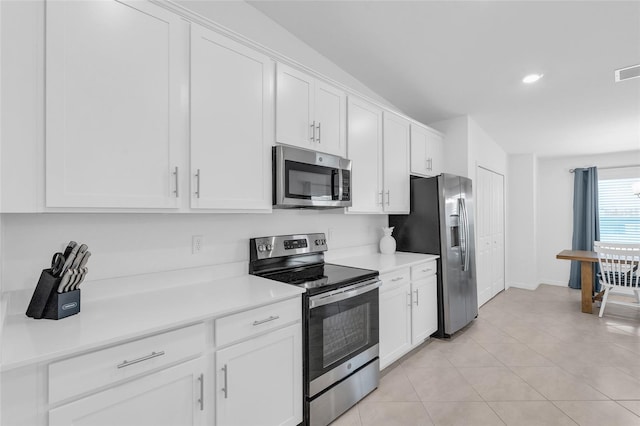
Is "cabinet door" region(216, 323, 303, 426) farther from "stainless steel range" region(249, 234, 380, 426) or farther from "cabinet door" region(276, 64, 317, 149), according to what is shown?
"cabinet door" region(276, 64, 317, 149)

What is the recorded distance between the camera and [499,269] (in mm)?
5301

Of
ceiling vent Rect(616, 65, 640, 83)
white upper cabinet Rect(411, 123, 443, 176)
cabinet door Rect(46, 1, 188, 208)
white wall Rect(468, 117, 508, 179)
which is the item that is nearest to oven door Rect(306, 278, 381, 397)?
cabinet door Rect(46, 1, 188, 208)

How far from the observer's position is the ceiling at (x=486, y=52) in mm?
2250

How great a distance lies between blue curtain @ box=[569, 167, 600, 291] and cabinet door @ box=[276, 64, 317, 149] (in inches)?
235

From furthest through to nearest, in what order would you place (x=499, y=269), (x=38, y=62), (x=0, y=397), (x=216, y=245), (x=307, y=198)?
1. (x=499, y=269)
2. (x=307, y=198)
3. (x=216, y=245)
4. (x=38, y=62)
5. (x=0, y=397)

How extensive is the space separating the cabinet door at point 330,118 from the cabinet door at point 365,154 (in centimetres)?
9

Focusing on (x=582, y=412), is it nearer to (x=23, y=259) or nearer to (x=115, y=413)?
(x=115, y=413)

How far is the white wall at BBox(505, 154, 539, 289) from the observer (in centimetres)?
573

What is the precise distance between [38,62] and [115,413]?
1.43 meters

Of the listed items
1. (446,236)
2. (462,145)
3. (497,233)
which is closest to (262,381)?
(446,236)

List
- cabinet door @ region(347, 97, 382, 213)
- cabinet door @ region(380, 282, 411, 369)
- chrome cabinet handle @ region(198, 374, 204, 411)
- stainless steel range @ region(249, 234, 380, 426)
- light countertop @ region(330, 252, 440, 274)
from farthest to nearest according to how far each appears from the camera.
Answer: cabinet door @ region(347, 97, 382, 213) < light countertop @ region(330, 252, 440, 274) < cabinet door @ region(380, 282, 411, 369) < stainless steel range @ region(249, 234, 380, 426) < chrome cabinet handle @ region(198, 374, 204, 411)

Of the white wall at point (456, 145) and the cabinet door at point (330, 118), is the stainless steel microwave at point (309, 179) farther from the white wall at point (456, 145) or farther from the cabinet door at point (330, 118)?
the white wall at point (456, 145)

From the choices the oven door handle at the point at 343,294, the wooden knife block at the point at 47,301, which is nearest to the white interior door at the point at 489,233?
the oven door handle at the point at 343,294

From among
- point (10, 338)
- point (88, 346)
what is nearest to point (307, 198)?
point (88, 346)
